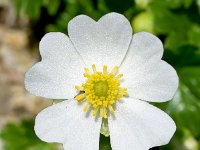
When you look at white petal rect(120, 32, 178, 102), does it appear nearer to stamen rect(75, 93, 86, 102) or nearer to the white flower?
the white flower

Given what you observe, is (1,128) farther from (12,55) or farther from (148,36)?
(148,36)

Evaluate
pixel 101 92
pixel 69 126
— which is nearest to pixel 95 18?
pixel 101 92

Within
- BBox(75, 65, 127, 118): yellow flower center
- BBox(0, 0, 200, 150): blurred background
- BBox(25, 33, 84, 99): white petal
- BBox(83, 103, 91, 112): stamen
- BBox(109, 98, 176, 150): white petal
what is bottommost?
BBox(0, 0, 200, 150): blurred background

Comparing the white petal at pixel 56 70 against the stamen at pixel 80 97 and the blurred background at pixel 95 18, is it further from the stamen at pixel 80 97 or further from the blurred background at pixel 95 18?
the blurred background at pixel 95 18

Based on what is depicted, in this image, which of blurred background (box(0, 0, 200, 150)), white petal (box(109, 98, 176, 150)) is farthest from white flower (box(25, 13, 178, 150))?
blurred background (box(0, 0, 200, 150))

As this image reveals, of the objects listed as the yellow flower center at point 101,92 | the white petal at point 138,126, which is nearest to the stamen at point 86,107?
the yellow flower center at point 101,92
